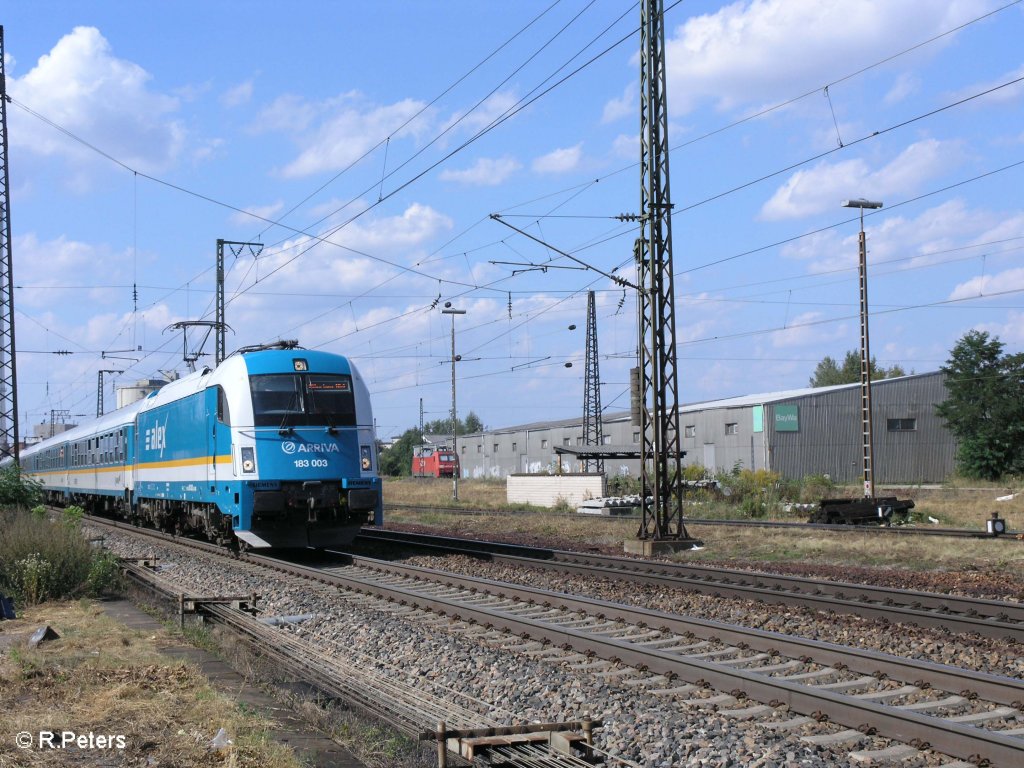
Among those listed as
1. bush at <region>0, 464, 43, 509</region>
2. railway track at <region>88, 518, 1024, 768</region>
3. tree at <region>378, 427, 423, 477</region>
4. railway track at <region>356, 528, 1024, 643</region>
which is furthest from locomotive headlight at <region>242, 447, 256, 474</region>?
tree at <region>378, 427, 423, 477</region>

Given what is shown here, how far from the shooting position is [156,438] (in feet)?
76.1

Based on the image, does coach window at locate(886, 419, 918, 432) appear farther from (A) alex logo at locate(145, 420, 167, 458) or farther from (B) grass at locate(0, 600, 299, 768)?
(B) grass at locate(0, 600, 299, 768)

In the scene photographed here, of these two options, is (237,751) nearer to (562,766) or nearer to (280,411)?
(562,766)

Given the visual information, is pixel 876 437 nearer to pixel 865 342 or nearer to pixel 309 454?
pixel 865 342

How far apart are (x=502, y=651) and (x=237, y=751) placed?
3.93 meters

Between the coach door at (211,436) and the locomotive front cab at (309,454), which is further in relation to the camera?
the coach door at (211,436)

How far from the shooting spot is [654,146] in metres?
19.2

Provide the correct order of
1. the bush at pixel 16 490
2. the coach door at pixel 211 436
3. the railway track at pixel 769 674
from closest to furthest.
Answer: the railway track at pixel 769 674 → the coach door at pixel 211 436 → the bush at pixel 16 490

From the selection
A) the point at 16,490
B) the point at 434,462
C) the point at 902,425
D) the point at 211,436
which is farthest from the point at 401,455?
the point at 211,436

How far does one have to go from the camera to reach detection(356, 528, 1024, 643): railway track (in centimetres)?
1025

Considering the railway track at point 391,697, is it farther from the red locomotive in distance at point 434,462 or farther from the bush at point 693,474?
→ the red locomotive in distance at point 434,462

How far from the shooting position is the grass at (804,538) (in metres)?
17.5

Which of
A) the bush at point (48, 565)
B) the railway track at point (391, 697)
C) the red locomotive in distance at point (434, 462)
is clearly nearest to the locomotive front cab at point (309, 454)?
the railway track at point (391, 697)

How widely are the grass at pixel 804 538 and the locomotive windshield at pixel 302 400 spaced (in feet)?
20.5
